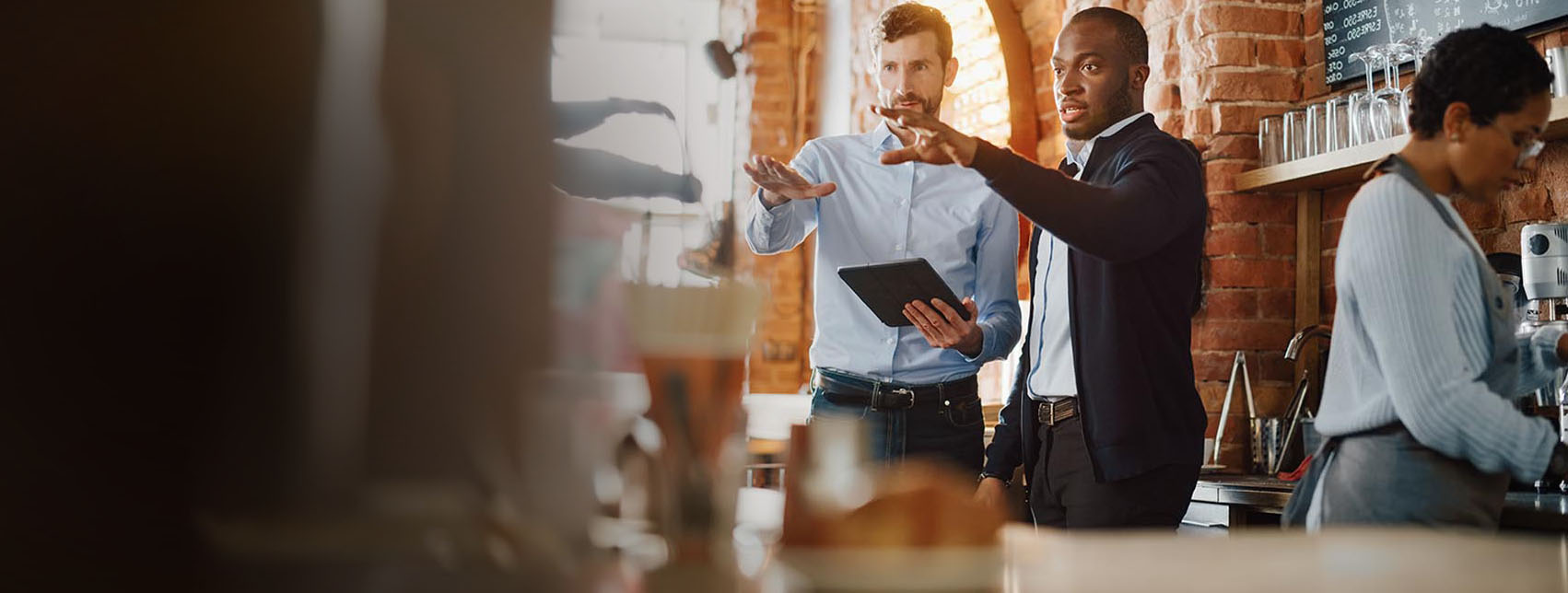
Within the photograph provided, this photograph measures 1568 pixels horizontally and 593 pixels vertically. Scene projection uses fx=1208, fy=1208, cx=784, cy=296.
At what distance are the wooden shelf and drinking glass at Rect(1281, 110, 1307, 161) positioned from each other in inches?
1.3

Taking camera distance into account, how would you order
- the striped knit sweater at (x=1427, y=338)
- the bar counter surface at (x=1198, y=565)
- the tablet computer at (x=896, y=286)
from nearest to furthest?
the bar counter surface at (x=1198, y=565)
the striped knit sweater at (x=1427, y=338)
the tablet computer at (x=896, y=286)

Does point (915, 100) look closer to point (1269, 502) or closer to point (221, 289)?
point (1269, 502)

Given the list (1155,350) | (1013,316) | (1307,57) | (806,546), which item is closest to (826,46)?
(1307,57)

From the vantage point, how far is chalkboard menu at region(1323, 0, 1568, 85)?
234cm

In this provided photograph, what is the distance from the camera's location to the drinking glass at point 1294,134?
265 centimetres

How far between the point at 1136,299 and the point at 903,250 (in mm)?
526

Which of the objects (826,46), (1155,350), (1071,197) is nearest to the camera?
(1071,197)

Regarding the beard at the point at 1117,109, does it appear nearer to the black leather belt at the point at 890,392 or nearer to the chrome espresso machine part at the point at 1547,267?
the black leather belt at the point at 890,392

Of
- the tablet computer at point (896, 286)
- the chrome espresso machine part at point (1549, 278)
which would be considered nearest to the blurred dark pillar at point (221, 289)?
the tablet computer at point (896, 286)

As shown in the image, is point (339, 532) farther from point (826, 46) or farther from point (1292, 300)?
point (826, 46)

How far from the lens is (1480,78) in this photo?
4.42 feet

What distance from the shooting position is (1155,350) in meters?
1.77

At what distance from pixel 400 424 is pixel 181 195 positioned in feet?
0.37

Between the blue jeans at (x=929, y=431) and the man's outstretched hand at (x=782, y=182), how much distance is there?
1.20 ft
